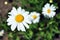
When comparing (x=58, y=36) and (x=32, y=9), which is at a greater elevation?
(x=32, y=9)

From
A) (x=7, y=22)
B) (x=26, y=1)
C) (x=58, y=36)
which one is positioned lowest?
(x=58, y=36)

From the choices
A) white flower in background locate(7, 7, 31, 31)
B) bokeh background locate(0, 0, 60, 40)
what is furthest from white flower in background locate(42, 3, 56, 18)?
white flower in background locate(7, 7, 31, 31)

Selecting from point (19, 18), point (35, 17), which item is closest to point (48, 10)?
point (35, 17)

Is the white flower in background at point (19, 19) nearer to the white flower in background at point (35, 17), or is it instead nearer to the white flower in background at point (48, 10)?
the white flower in background at point (35, 17)

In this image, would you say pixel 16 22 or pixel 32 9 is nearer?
pixel 16 22

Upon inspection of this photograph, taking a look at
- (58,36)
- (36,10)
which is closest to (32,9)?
(36,10)

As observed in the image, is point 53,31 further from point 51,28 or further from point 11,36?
point 11,36

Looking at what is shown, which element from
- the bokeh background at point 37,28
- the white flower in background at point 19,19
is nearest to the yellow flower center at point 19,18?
the white flower in background at point 19,19

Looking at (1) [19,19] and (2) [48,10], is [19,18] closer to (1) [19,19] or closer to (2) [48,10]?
(1) [19,19]
